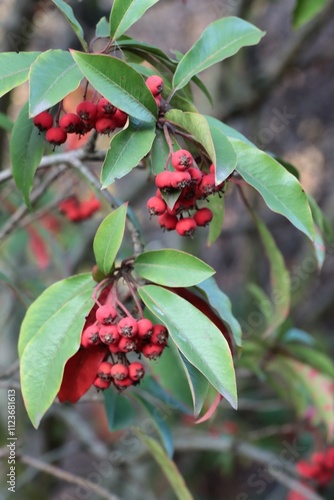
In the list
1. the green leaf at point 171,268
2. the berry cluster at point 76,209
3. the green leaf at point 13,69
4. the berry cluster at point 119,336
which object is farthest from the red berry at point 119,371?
the berry cluster at point 76,209

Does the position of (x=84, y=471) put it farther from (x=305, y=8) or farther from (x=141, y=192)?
(x=305, y=8)

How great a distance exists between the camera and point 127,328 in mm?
739

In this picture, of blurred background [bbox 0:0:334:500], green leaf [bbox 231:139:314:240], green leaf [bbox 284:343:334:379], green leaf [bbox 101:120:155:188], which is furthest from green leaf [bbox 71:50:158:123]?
green leaf [bbox 284:343:334:379]

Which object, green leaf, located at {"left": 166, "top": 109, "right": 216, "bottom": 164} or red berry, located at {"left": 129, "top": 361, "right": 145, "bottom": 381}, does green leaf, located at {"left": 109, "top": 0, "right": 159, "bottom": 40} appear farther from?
red berry, located at {"left": 129, "top": 361, "right": 145, "bottom": 381}

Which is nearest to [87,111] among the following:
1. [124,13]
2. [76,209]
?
[124,13]

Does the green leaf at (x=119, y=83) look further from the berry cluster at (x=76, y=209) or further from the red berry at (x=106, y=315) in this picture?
the berry cluster at (x=76, y=209)

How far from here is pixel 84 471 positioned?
3.89 metres

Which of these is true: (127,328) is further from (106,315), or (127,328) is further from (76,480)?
(76,480)

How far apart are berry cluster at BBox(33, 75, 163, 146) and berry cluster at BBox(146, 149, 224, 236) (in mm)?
87

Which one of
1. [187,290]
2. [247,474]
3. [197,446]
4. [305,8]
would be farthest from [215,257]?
[187,290]

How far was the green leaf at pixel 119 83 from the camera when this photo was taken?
0.69 metres

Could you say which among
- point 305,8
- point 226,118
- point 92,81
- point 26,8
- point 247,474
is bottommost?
point 247,474

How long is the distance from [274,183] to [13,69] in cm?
32

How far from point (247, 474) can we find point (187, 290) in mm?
3286
